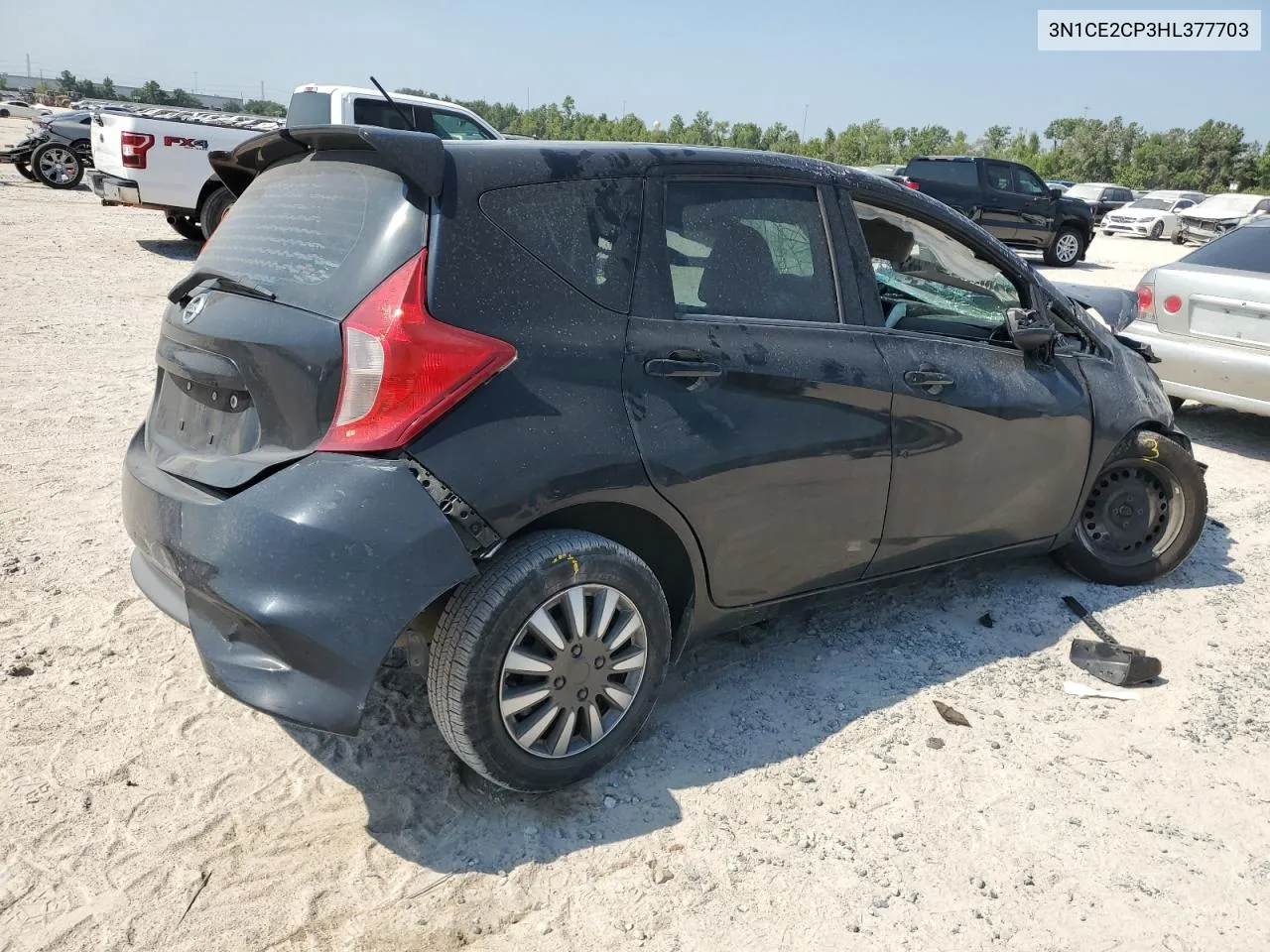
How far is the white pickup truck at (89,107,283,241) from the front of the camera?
11906mm

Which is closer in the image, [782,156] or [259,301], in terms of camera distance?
[259,301]

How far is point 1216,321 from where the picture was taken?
263 inches

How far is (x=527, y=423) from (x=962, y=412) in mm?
1847

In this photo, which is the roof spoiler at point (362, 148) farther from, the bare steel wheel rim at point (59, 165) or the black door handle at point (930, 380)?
the bare steel wheel rim at point (59, 165)

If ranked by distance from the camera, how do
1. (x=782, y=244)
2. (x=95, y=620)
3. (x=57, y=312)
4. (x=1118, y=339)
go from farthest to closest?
(x=57, y=312) < (x=1118, y=339) < (x=95, y=620) < (x=782, y=244)

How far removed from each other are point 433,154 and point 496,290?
39 cm

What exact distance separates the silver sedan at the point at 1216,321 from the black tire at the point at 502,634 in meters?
5.52

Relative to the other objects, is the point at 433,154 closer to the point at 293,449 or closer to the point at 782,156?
the point at 293,449

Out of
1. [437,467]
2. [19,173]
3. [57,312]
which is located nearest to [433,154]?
[437,467]

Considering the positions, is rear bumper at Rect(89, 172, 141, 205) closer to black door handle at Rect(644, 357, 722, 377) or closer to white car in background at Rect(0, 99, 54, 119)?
black door handle at Rect(644, 357, 722, 377)

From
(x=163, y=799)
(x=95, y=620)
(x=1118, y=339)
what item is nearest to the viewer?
(x=163, y=799)

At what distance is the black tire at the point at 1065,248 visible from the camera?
20203 mm

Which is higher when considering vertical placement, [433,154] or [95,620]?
[433,154]

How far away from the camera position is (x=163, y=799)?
9.14 ft
